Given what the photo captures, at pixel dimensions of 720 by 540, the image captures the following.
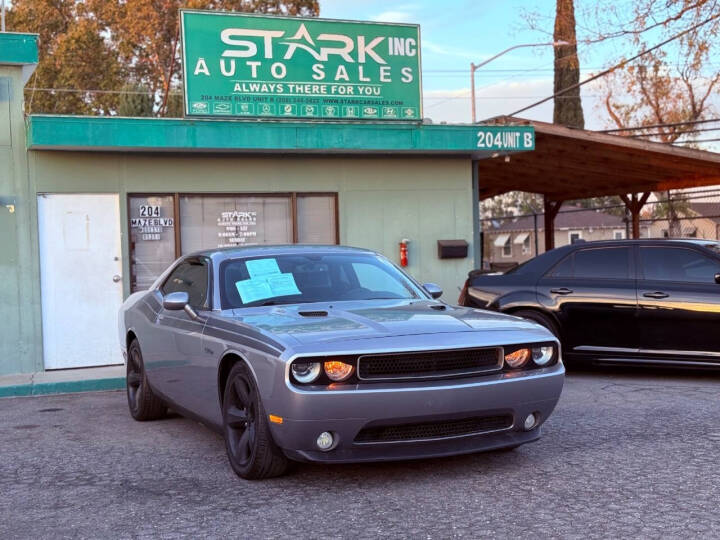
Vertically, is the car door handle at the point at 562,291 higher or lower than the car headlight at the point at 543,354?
higher

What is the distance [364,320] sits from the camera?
5.80 m

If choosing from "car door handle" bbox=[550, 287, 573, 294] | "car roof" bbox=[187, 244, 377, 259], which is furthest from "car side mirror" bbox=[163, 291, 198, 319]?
"car door handle" bbox=[550, 287, 573, 294]

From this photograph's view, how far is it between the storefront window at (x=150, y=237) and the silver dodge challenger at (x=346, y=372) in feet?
18.5

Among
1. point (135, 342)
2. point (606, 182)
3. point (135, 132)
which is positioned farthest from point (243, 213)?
point (606, 182)

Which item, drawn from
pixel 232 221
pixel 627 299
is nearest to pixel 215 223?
pixel 232 221

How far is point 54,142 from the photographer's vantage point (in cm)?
1111

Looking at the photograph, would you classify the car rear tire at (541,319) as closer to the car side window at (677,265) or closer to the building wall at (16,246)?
the car side window at (677,265)

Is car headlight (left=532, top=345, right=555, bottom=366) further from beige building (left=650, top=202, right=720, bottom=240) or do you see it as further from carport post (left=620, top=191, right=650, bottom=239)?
beige building (left=650, top=202, right=720, bottom=240)

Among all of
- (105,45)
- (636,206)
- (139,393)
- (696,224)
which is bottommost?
(139,393)

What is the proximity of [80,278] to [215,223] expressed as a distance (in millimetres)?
1945

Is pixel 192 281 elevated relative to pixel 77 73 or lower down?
lower down

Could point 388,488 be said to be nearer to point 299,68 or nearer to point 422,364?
point 422,364

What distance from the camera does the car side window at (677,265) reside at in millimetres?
9484

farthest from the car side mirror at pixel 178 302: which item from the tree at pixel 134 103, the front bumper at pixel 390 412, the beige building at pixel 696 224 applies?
the beige building at pixel 696 224
